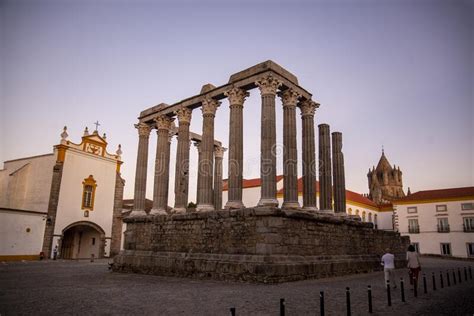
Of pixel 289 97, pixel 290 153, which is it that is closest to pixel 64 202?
pixel 290 153

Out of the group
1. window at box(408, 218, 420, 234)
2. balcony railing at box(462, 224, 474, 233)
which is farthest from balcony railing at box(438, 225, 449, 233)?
window at box(408, 218, 420, 234)

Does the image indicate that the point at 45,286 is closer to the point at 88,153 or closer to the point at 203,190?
the point at 203,190

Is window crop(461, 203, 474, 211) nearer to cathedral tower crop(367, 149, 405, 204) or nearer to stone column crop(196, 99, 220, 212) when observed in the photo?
cathedral tower crop(367, 149, 405, 204)

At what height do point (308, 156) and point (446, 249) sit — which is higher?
point (308, 156)

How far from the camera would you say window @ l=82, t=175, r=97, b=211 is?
101 feet

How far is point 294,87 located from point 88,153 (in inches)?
897

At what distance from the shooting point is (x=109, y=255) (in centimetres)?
3278

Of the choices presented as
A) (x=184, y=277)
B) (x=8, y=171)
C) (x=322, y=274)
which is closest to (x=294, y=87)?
(x=322, y=274)

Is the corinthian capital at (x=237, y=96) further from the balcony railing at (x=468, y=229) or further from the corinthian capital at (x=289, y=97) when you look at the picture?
the balcony railing at (x=468, y=229)

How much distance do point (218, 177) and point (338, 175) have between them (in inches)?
288

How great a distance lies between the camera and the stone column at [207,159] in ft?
52.9

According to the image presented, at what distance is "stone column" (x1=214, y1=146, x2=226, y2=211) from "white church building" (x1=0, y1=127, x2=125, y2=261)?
14.8 meters

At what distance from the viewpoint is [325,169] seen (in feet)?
58.3

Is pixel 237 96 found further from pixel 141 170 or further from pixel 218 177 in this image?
pixel 141 170
